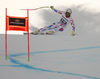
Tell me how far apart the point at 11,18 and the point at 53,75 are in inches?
65.2

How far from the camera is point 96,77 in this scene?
104 inches

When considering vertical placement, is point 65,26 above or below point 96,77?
above

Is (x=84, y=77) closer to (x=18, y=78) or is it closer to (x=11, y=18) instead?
(x=18, y=78)

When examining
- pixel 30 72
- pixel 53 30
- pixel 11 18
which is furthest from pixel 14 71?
pixel 53 30

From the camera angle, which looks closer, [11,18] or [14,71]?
[14,71]

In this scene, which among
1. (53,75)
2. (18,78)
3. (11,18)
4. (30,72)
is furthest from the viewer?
(11,18)

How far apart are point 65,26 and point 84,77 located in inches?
233

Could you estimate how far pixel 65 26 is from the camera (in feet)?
27.7

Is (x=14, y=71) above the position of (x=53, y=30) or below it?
below

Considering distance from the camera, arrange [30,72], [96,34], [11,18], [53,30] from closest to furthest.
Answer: [30,72] < [11,18] < [53,30] < [96,34]

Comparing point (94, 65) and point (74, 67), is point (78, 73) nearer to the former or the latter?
point (74, 67)

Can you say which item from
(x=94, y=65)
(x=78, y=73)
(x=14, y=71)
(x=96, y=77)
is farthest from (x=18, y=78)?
(x=94, y=65)

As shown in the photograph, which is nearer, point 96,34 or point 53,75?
point 53,75

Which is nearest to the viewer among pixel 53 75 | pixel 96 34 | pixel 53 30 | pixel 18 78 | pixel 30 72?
pixel 18 78
